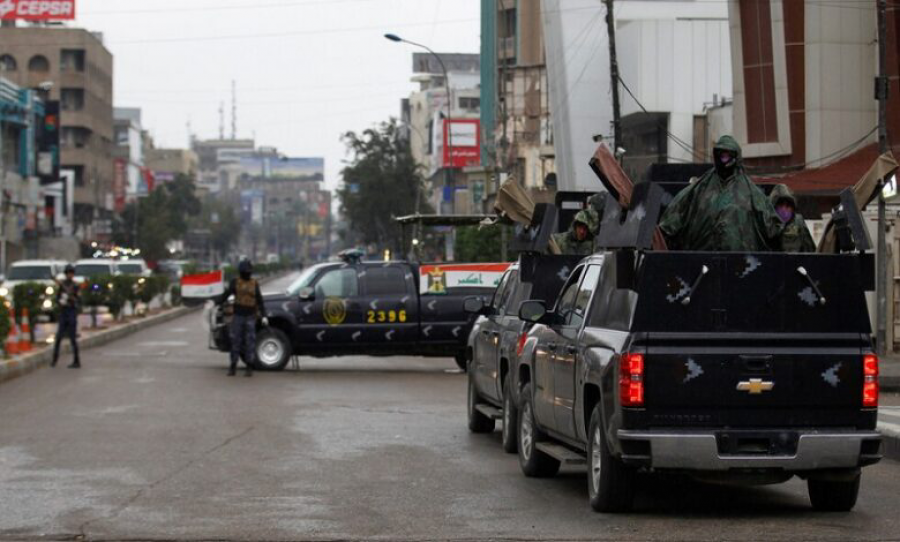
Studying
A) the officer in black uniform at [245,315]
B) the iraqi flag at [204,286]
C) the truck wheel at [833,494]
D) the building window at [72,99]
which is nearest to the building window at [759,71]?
the iraqi flag at [204,286]

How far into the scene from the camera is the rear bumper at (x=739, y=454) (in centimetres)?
958

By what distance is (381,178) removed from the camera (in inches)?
3455

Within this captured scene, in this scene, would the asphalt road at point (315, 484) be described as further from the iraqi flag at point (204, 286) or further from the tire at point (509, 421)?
the iraqi flag at point (204, 286)

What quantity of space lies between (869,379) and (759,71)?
30035 millimetres

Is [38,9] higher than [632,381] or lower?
higher

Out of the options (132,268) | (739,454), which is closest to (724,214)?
(739,454)

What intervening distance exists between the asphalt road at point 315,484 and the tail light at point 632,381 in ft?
2.59

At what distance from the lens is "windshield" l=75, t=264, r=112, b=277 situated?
50469 mm

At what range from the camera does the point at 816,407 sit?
978 cm

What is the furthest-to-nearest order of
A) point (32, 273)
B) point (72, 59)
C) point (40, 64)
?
point (72, 59) → point (40, 64) → point (32, 273)

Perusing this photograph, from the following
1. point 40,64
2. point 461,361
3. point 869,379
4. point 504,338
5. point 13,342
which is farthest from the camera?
point 40,64

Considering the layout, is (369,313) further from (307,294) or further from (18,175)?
(18,175)

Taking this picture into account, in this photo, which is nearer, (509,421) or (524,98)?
(509,421)

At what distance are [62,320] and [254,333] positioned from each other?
3.36m
